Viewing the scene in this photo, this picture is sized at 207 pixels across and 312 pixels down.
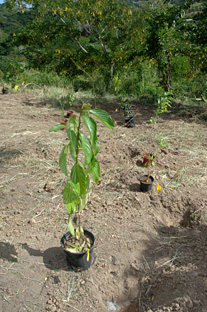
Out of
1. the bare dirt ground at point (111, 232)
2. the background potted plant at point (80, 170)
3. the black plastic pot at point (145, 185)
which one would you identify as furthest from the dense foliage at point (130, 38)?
the background potted plant at point (80, 170)

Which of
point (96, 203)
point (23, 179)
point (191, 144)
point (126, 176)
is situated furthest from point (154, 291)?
point (191, 144)

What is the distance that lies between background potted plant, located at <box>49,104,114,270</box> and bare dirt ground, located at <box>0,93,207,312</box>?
0.19m

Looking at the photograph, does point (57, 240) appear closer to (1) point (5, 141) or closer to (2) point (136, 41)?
(1) point (5, 141)

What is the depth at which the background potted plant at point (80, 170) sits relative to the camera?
5.19ft

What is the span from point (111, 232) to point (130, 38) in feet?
23.0

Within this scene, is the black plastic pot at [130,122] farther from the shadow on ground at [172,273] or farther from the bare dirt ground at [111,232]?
the shadow on ground at [172,273]

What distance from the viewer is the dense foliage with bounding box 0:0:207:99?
Answer: 6.36 metres

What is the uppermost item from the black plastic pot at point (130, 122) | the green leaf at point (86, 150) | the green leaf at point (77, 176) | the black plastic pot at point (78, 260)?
the green leaf at point (86, 150)

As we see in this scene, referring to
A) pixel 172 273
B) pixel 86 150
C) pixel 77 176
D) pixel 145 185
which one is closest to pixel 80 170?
pixel 77 176

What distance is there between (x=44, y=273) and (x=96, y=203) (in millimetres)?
1014

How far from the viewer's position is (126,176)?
3.35 metres

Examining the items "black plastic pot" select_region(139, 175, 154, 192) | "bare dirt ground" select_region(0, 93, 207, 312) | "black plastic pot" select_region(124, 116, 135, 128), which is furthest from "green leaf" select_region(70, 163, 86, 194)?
"black plastic pot" select_region(124, 116, 135, 128)

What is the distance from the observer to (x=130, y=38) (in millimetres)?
7984

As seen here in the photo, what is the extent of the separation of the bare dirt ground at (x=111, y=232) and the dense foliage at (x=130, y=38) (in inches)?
128
